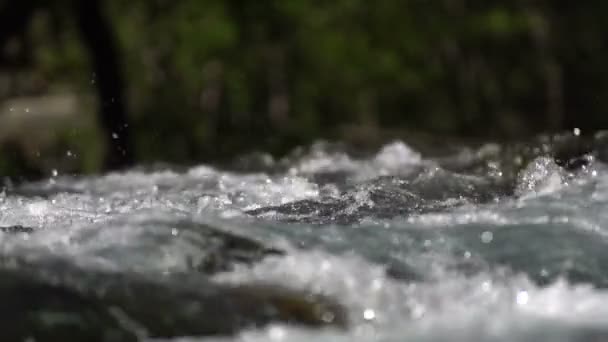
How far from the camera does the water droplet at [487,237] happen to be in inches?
164

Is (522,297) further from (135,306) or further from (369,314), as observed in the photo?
(135,306)

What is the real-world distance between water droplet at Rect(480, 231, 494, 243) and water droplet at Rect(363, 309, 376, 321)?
115 cm

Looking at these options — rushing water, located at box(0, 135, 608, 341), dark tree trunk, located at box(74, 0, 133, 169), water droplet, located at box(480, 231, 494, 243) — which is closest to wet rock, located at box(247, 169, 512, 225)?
rushing water, located at box(0, 135, 608, 341)

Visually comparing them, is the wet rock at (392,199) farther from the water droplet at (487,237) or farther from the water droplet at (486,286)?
the water droplet at (486,286)

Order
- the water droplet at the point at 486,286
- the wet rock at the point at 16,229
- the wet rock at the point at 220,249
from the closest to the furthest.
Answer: the water droplet at the point at 486,286
the wet rock at the point at 220,249
the wet rock at the point at 16,229

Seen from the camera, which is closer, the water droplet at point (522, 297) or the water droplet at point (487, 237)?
the water droplet at point (522, 297)

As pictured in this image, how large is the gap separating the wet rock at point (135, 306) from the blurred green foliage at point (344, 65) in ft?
40.5

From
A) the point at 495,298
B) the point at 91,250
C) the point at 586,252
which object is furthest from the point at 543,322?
the point at 91,250

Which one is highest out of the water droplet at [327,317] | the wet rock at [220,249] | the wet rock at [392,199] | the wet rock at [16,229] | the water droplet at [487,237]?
the wet rock at [392,199]

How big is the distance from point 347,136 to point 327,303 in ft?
33.8

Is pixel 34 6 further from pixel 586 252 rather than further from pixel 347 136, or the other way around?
pixel 586 252

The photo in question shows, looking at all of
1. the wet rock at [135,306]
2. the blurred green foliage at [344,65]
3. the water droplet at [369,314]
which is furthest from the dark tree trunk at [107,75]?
the water droplet at [369,314]

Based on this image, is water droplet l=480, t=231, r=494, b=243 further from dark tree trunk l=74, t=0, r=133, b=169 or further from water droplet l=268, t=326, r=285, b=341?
dark tree trunk l=74, t=0, r=133, b=169

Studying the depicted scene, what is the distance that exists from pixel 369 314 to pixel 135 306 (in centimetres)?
84
